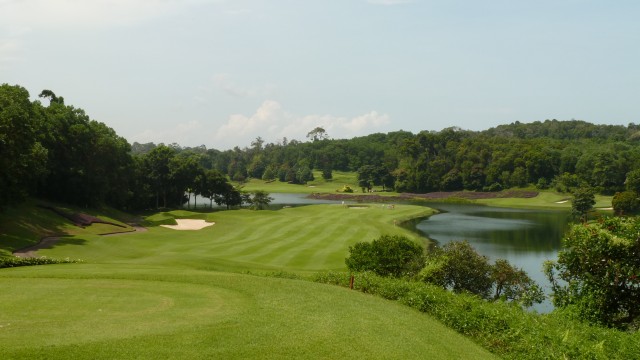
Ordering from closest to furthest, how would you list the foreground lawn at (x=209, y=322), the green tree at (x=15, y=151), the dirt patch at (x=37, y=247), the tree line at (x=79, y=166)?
the foreground lawn at (x=209, y=322)
the dirt patch at (x=37, y=247)
the green tree at (x=15, y=151)
the tree line at (x=79, y=166)

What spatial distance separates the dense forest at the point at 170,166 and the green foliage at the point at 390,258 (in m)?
29.5

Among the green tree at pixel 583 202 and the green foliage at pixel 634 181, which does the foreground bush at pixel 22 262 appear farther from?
the green foliage at pixel 634 181

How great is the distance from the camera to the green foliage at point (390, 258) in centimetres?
3014

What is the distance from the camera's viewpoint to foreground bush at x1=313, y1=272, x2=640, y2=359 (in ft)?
42.6

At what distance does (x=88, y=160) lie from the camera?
2741 inches

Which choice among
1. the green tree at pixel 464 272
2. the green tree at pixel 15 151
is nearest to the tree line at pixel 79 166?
the green tree at pixel 15 151

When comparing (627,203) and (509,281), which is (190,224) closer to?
(509,281)

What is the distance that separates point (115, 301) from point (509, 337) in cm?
1210

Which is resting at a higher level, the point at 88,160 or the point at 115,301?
the point at 88,160

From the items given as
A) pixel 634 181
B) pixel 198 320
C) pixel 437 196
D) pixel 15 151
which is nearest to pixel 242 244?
pixel 15 151

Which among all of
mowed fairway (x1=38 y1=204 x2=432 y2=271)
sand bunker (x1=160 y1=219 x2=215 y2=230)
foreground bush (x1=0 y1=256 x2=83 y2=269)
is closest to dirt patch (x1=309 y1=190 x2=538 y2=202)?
mowed fairway (x1=38 y1=204 x2=432 y2=271)

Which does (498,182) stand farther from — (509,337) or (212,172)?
(509,337)

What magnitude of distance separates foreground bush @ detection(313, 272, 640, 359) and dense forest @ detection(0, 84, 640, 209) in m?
35.6

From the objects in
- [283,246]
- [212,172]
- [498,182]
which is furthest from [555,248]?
[498,182]
